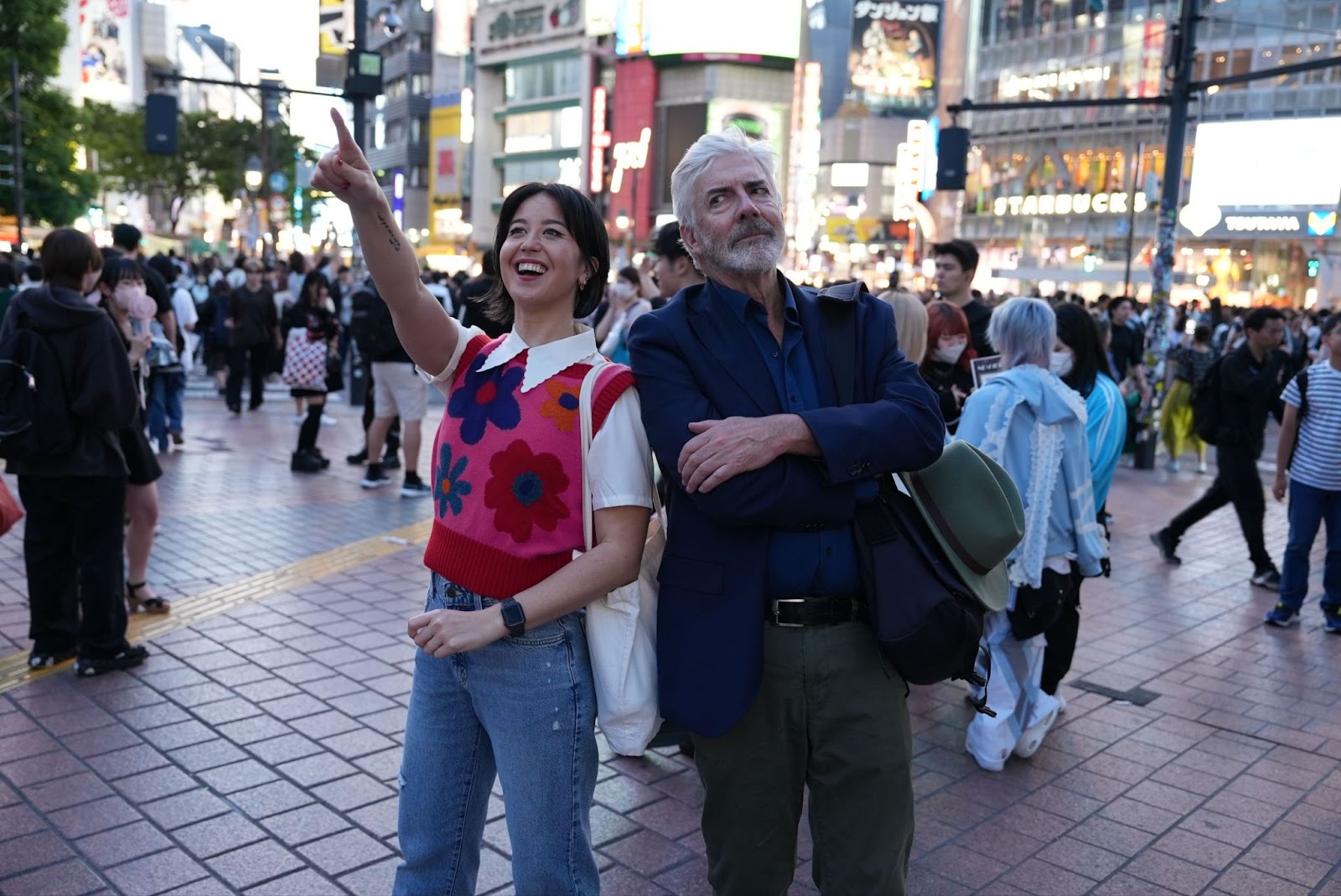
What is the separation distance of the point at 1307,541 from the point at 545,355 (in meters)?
6.09

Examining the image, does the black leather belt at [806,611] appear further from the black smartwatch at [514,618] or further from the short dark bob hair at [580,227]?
the short dark bob hair at [580,227]

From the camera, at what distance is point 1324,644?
21.6 feet

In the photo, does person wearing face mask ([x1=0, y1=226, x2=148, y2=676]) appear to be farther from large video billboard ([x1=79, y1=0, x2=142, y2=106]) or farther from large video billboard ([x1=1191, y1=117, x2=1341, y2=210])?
large video billboard ([x1=79, y1=0, x2=142, y2=106])

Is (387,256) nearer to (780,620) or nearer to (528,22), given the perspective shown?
(780,620)

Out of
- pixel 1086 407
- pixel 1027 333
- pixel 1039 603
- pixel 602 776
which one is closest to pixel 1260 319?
pixel 1086 407

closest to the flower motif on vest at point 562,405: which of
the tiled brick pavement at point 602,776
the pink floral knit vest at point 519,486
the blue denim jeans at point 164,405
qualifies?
the pink floral knit vest at point 519,486

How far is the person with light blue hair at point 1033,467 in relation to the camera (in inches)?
175

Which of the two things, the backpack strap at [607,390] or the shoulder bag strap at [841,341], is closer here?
the backpack strap at [607,390]

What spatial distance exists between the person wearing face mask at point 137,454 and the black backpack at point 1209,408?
6.76m

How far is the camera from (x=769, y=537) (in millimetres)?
2416

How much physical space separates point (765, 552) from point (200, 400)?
15.2 metres

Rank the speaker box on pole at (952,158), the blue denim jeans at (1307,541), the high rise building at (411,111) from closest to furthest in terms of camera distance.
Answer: the blue denim jeans at (1307,541) → the speaker box on pole at (952,158) → the high rise building at (411,111)

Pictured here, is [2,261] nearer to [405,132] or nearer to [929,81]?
[929,81]

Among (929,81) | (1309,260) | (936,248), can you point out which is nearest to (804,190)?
(929,81)
